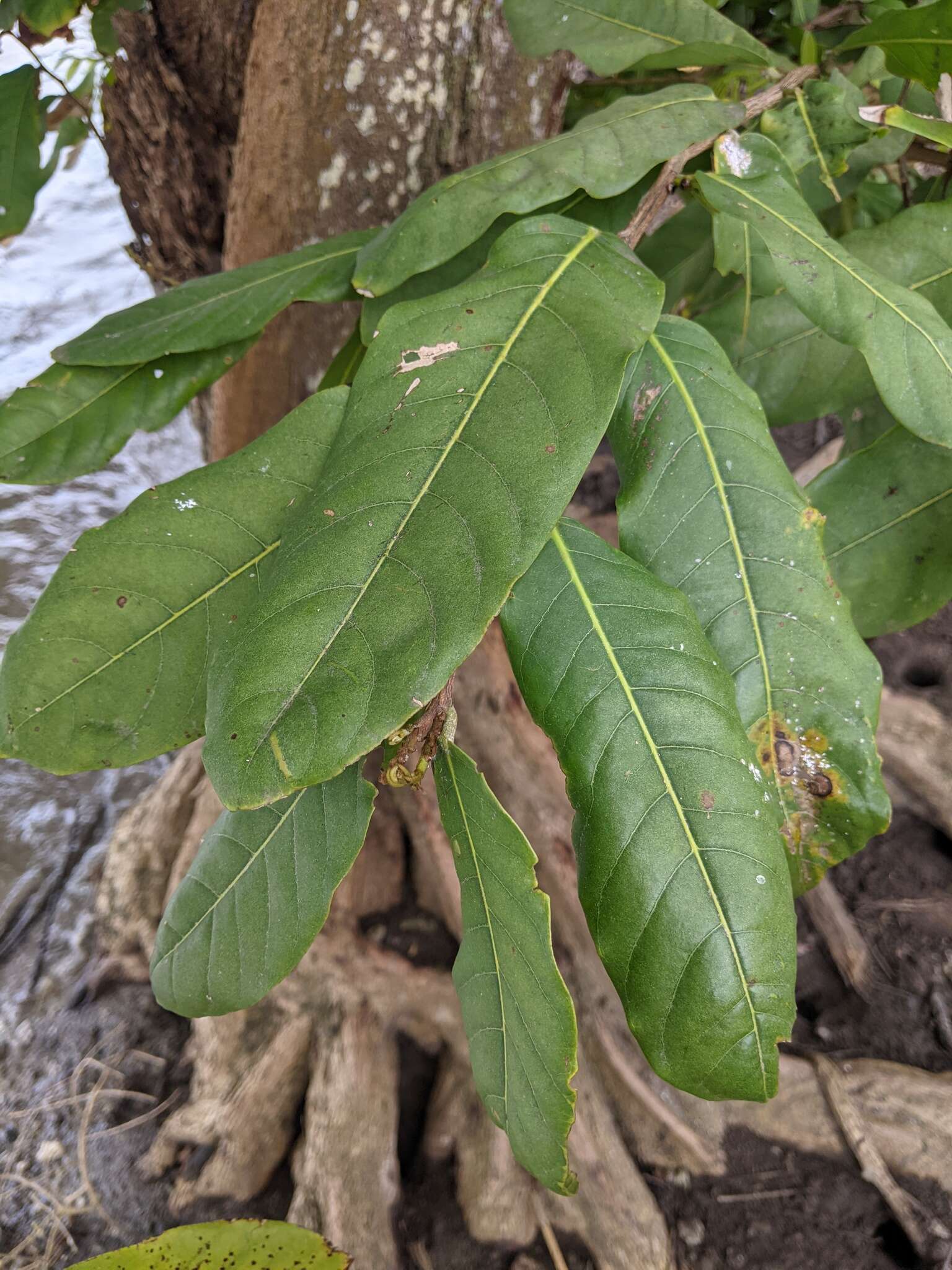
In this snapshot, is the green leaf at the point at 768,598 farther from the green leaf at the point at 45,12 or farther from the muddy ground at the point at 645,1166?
the green leaf at the point at 45,12

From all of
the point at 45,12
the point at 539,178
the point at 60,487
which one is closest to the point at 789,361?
the point at 539,178

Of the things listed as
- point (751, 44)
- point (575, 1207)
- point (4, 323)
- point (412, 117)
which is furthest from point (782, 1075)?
point (4, 323)

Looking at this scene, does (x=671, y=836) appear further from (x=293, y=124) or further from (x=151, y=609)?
(x=293, y=124)

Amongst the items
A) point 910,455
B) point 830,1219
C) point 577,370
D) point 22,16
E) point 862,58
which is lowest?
point 830,1219

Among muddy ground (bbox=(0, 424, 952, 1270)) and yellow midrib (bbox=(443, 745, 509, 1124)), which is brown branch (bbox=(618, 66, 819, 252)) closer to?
yellow midrib (bbox=(443, 745, 509, 1124))

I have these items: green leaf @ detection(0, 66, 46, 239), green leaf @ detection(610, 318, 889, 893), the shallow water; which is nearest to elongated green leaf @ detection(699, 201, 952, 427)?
green leaf @ detection(610, 318, 889, 893)

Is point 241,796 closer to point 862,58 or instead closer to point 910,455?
point 910,455
